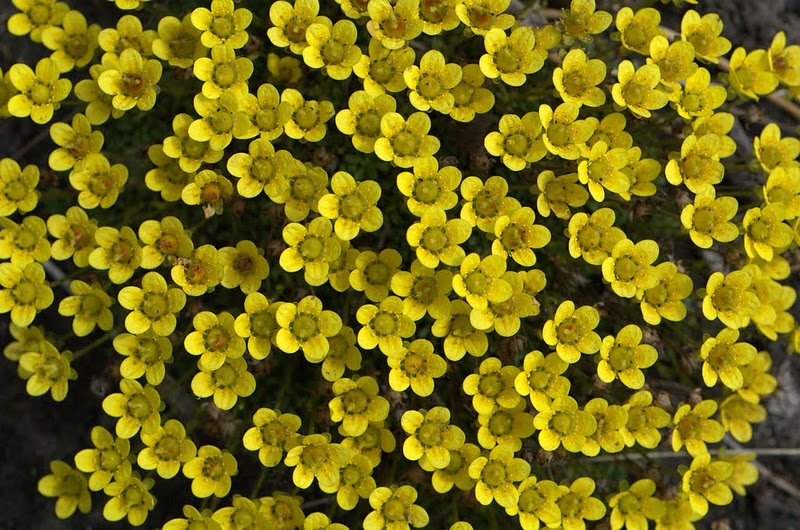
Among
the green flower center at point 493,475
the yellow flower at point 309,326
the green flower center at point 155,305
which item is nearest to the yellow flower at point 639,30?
the yellow flower at point 309,326

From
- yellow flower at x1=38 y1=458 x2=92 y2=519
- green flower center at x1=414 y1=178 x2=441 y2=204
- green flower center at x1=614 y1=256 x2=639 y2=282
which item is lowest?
yellow flower at x1=38 y1=458 x2=92 y2=519

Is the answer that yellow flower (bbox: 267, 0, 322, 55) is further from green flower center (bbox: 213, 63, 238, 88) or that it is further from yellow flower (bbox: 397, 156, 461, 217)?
yellow flower (bbox: 397, 156, 461, 217)

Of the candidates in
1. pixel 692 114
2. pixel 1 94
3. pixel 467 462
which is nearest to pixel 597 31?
pixel 692 114

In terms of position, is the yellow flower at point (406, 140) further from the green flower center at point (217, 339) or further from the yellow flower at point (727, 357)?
the yellow flower at point (727, 357)

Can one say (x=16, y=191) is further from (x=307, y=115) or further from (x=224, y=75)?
(x=307, y=115)

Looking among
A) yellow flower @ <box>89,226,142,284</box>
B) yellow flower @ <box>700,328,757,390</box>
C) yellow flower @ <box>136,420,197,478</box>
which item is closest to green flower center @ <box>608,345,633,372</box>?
yellow flower @ <box>700,328,757,390</box>

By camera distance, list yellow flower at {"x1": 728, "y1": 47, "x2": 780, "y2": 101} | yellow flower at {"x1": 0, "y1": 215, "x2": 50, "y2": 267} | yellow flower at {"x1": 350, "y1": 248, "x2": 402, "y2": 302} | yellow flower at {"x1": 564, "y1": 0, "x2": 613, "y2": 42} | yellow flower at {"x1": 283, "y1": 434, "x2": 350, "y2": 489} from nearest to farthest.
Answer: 1. yellow flower at {"x1": 283, "y1": 434, "x2": 350, "y2": 489}
2. yellow flower at {"x1": 350, "y1": 248, "x2": 402, "y2": 302}
3. yellow flower at {"x1": 0, "y1": 215, "x2": 50, "y2": 267}
4. yellow flower at {"x1": 564, "y1": 0, "x2": 613, "y2": 42}
5. yellow flower at {"x1": 728, "y1": 47, "x2": 780, "y2": 101}
